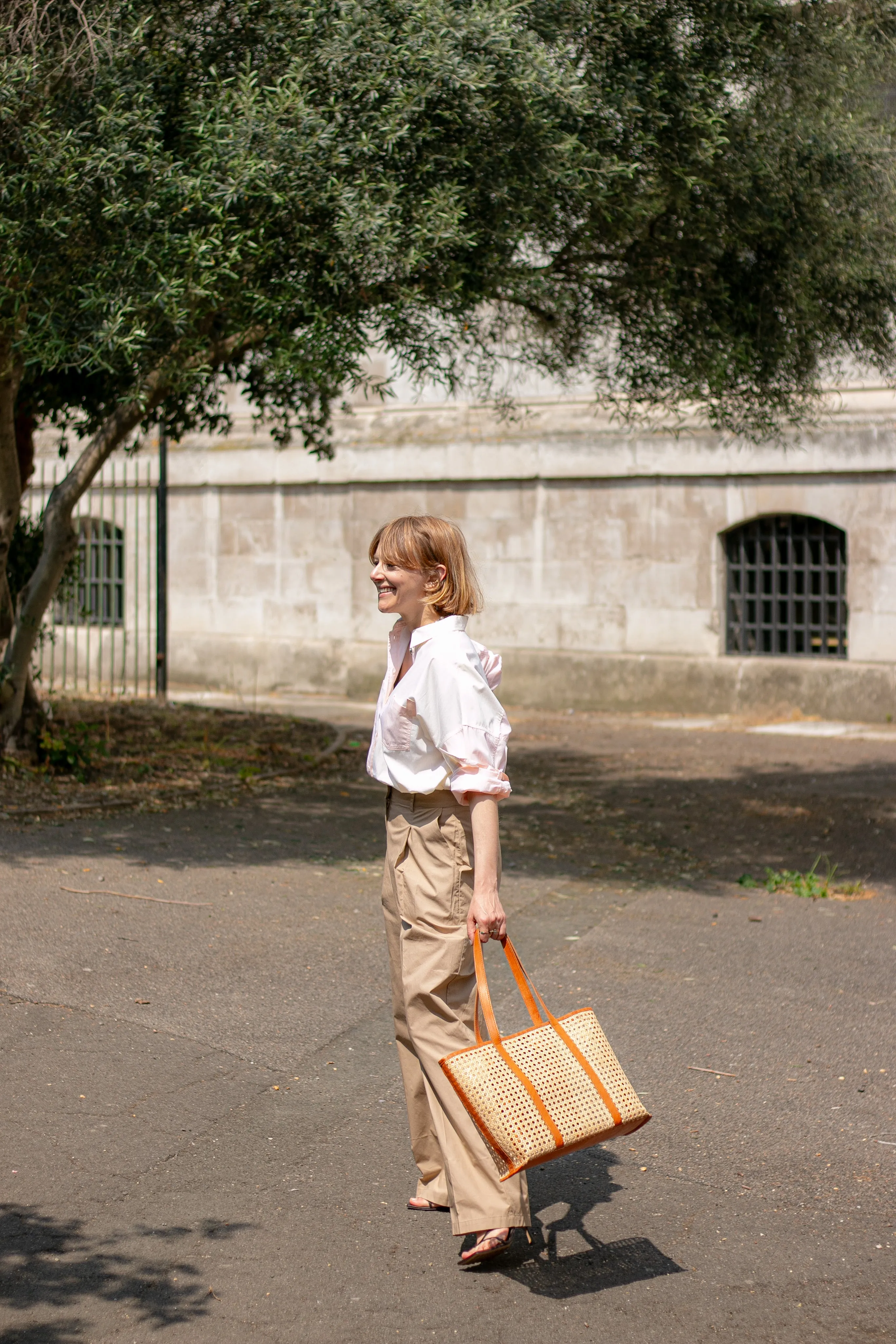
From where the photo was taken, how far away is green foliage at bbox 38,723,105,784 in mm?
9680

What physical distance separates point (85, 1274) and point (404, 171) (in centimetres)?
542

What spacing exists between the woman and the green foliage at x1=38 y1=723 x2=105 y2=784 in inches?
251

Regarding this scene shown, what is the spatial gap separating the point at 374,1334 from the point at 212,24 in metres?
6.81

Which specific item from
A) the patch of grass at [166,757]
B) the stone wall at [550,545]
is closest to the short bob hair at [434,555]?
the patch of grass at [166,757]

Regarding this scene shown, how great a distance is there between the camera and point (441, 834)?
3.47m

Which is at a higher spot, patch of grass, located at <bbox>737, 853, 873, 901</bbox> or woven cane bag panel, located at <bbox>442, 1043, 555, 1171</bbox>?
woven cane bag panel, located at <bbox>442, 1043, 555, 1171</bbox>

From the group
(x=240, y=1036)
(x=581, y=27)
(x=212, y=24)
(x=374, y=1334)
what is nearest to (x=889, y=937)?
(x=240, y=1036)

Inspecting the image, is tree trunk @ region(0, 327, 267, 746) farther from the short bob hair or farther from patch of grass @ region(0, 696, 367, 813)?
the short bob hair

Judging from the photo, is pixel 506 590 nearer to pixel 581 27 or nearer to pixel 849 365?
pixel 849 365

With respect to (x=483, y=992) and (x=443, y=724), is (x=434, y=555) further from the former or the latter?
(x=483, y=992)

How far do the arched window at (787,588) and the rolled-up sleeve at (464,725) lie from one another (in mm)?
11788

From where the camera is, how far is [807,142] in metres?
8.26

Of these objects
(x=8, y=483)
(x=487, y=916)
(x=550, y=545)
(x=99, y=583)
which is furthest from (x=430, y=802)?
(x=99, y=583)

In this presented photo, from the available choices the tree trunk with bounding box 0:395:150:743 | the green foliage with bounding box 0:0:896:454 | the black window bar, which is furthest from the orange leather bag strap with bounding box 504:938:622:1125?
the black window bar
